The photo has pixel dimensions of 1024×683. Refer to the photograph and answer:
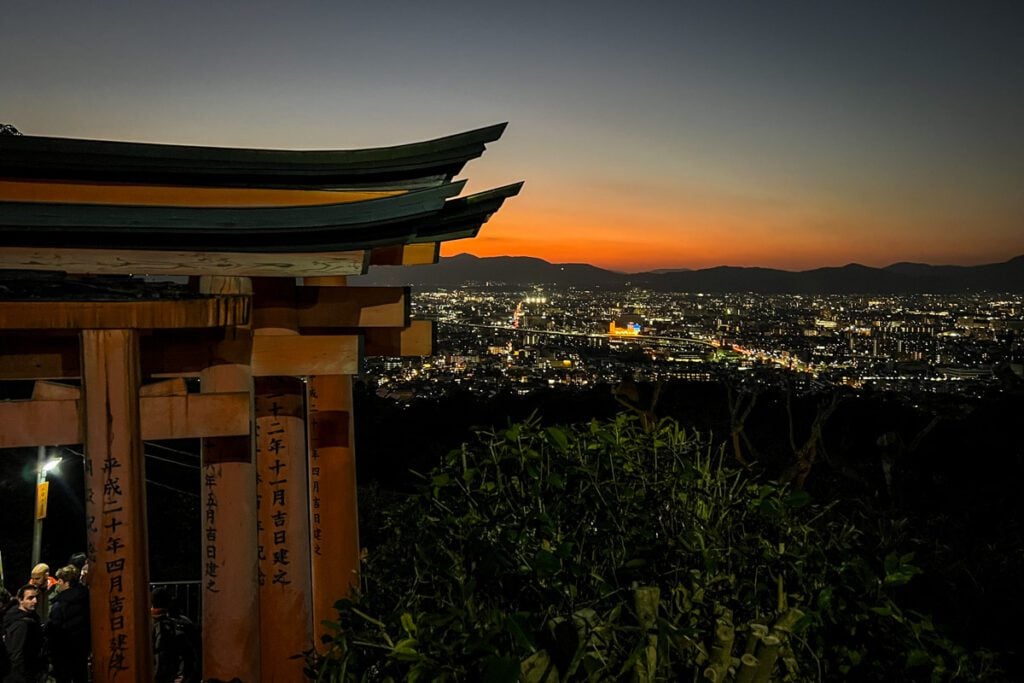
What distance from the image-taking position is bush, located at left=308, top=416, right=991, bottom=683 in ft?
4.81

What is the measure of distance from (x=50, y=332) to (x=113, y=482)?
0.74 m

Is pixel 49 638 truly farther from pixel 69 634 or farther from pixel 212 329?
pixel 212 329

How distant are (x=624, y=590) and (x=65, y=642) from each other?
534cm

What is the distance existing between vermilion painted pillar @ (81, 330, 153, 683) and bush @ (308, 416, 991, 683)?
149 centimetres

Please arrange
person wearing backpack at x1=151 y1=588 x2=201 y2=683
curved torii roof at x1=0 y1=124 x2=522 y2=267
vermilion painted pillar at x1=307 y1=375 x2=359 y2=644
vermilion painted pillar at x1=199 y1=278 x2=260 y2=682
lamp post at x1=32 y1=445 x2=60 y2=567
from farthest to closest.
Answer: lamp post at x1=32 y1=445 x2=60 y2=567 → person wearing backpack at x1=151 y1=588 x2=201 y2=683 → vermilion painted pillar at x1=307 y1=375 x2=359 y2=644 → vermilion painted pillar at x1=199 y1=278 x2=260 y2=682 → curved torii roof at x1=0 y1=124 x2=522 y2=267

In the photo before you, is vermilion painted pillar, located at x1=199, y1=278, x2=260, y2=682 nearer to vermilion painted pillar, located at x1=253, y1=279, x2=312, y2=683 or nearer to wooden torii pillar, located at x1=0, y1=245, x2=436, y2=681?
wooden torii pillar, located at x1=0, y1=245, x2=436, y2=681

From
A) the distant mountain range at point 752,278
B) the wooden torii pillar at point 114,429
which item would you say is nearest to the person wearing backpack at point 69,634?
the wooden torii pillar at point 114,429

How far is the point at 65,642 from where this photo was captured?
529cm

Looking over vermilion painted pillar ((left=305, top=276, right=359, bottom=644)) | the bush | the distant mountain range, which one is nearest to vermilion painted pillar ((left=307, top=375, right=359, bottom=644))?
vermilion painted pillar ((left=305, top=276, right=359, bottom=644))

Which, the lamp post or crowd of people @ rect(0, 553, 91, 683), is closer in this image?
crowd of people @ rect(0, 553, 91, 683)

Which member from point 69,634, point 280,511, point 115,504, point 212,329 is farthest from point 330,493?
point 69,634

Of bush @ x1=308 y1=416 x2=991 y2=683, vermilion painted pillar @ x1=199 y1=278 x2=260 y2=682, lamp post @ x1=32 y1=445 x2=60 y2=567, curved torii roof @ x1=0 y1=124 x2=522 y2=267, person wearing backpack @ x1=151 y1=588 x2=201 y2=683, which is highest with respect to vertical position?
curved torii roof @ x1=0 y1=124 x2=522 y2=267

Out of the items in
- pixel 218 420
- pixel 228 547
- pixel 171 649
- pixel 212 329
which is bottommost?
pixel 171 649

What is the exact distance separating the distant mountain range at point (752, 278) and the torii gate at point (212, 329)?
174 ft
